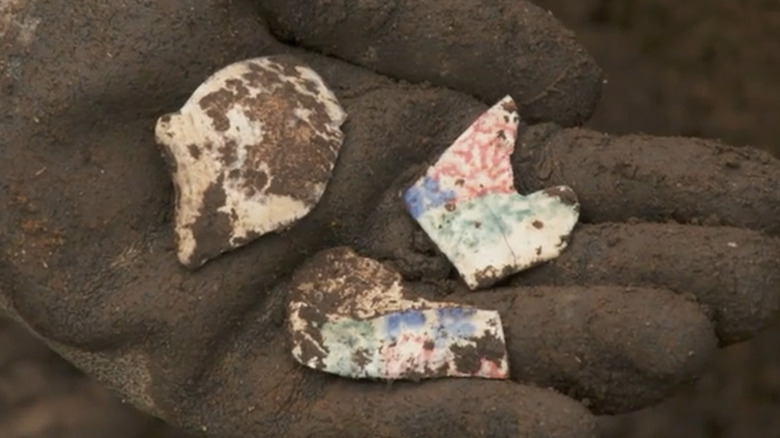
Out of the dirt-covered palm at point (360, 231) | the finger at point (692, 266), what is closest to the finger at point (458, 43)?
the dirt-covered palm at point (360, 231)

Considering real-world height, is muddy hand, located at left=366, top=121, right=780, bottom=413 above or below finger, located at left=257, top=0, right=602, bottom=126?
below

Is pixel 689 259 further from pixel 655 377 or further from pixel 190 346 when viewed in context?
pixel 190 346

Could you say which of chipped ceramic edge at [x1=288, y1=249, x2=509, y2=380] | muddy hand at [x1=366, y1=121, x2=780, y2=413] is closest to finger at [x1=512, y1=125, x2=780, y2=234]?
muddy hand at [x1=366, y1=121, x2=780, y2=413]

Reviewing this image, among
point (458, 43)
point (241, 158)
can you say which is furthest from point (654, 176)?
point (241, 158)

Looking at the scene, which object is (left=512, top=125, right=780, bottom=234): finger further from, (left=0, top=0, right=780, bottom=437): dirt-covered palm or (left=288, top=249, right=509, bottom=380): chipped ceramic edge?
(left=288, top=249, right=509, bottom=380): chipped ceramic edge

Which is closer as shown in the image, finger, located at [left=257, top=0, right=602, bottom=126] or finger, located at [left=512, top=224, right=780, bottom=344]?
finger, located at [left=512, top=224, right=780, bottom=344]

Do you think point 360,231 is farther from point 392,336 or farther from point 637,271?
point 637,271

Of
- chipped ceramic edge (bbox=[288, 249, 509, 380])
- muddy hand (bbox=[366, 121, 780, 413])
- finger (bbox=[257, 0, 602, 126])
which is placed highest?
finger (bbox=[257, 0, 602, 126])
